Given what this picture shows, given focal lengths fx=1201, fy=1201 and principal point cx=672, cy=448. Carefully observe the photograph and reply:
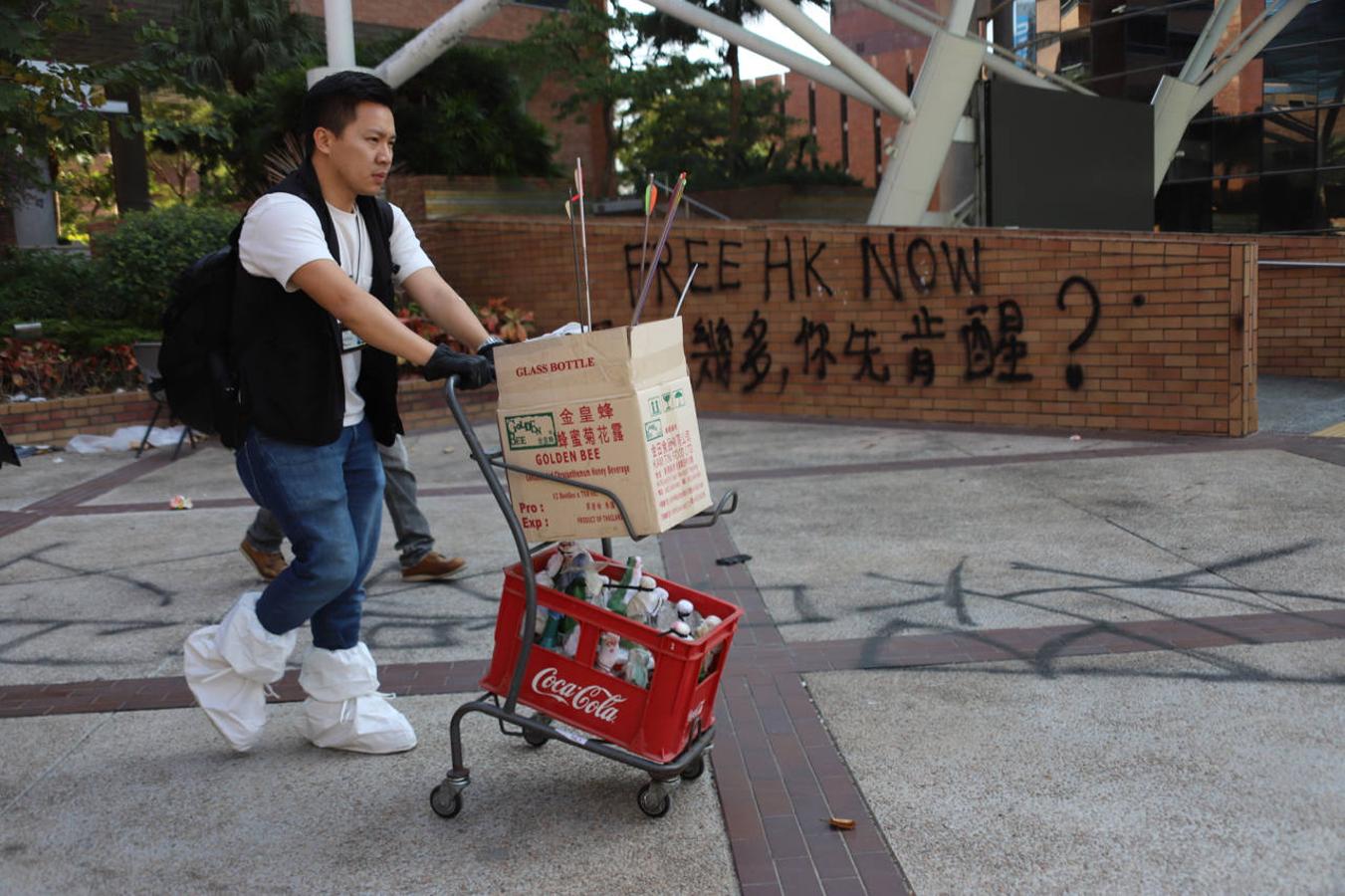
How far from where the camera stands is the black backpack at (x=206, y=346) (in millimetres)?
3295

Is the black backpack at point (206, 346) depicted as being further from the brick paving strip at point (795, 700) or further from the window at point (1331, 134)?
the window at point (1331, 134)

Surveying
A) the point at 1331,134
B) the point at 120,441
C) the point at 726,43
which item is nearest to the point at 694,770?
the point at 120,441

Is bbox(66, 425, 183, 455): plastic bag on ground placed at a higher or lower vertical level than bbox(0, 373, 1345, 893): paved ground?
higher

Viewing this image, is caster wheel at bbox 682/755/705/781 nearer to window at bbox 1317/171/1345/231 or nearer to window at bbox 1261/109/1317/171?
window at bbox 1317/171/1345/231

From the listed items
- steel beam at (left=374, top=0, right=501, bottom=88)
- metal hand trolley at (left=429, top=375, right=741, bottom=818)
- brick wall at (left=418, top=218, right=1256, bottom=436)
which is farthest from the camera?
steel beam at (left=374, top=0, right=501, bottom=88)

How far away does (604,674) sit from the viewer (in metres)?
3.10

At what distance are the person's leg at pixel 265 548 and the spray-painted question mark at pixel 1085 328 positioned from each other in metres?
5.94

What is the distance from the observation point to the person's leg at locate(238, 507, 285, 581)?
5.50m

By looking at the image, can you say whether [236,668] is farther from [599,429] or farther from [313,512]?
[599,429]

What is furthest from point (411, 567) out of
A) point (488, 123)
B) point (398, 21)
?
point (398, 21)

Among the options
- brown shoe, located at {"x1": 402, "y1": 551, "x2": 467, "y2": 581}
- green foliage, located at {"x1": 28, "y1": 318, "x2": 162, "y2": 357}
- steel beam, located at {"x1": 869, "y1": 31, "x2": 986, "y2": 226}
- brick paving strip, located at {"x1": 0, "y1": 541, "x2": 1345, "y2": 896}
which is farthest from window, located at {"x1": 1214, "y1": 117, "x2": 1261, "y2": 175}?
brown shoe, located at {"x1": 402, "y1": 551, "x2": 467, "y2": 581}

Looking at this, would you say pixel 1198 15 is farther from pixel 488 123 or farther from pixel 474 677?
pixel 474 677

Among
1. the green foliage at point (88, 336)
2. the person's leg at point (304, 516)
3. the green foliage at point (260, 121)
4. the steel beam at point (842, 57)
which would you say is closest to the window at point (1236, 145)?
the steel beam at point (842, 57)

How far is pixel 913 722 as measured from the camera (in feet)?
12.2
